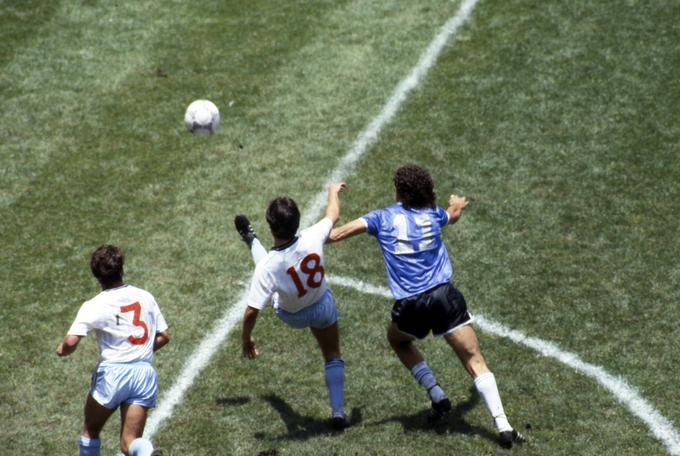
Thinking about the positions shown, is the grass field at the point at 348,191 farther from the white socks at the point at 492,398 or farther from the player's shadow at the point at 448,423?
the white socks at the point at 492,398

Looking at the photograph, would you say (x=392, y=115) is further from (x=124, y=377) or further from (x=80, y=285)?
(x=124, y=377)

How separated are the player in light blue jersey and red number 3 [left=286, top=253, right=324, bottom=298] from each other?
0.28m

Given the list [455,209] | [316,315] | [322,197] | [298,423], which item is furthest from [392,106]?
[298,423]

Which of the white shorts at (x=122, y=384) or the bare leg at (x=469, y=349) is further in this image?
the bare leg at (x=469, y=349)

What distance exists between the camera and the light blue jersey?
9.16 metres

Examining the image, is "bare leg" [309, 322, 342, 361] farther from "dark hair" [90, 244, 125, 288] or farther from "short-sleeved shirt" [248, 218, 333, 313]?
"dark hair" [90, 244, 125, 288]

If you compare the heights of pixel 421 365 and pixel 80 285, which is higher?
pixel 421 365

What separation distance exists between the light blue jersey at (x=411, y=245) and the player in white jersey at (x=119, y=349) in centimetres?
215

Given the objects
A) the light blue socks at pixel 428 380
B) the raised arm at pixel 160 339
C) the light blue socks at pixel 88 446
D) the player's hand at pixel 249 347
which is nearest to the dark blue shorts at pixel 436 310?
the light blue socks at pixel 428 380

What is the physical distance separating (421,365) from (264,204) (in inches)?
153

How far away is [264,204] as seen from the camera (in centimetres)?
1264

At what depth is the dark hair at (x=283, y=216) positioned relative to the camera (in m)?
8.77

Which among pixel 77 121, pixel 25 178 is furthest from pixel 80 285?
pixel 77 121

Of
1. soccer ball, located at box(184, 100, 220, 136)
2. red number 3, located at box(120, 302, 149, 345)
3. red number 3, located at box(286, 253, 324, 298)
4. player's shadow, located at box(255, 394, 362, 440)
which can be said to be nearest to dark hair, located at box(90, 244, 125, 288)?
red number 3, located at box(120, 302, 149, 345)
